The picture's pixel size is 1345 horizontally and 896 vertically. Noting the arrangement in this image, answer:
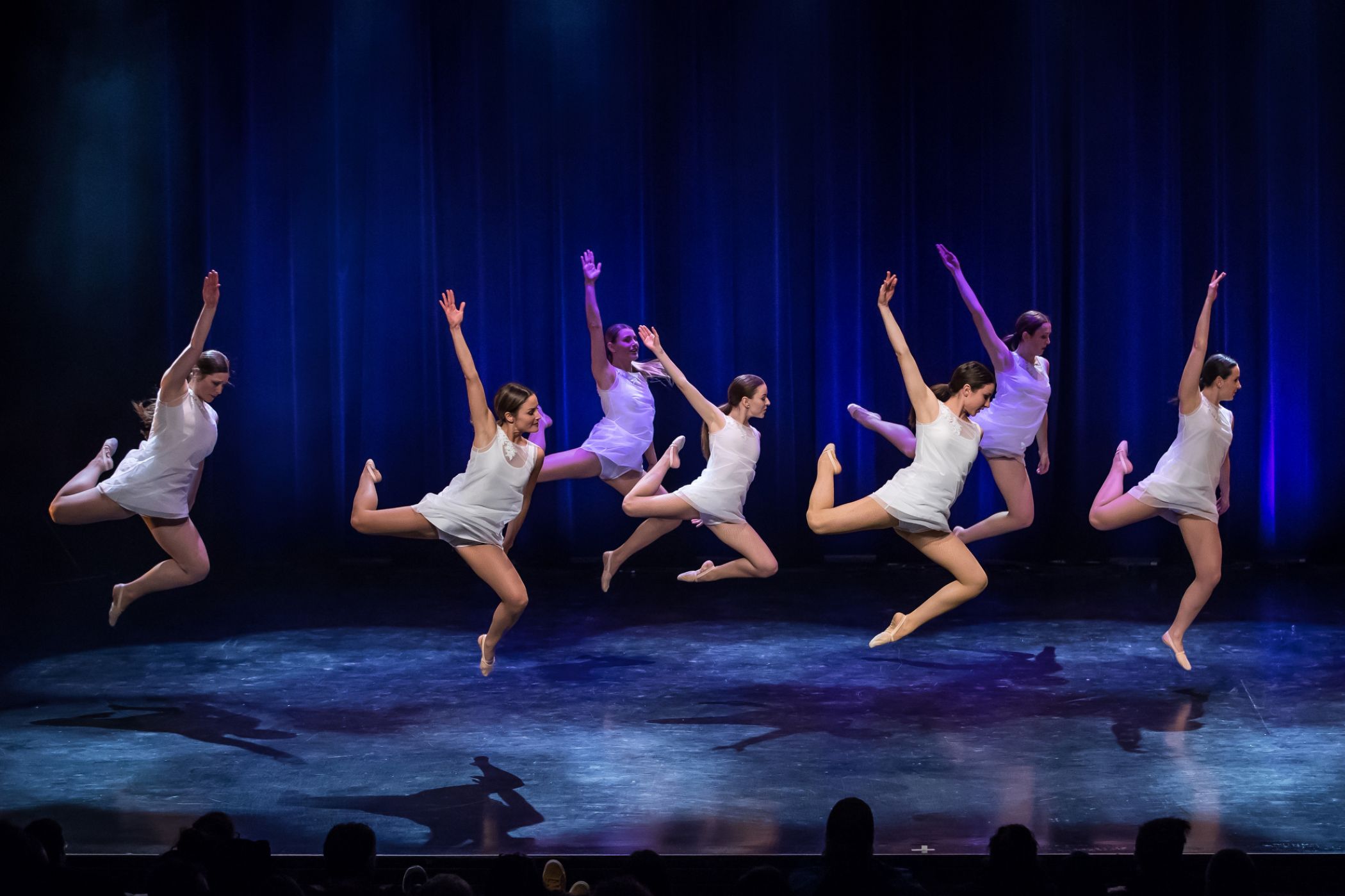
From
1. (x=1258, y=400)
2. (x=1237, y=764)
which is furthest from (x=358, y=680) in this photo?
(x=1258, y=400)

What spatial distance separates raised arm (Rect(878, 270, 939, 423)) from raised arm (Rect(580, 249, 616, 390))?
1.73 meters

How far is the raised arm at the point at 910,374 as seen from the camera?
5535 millimetres

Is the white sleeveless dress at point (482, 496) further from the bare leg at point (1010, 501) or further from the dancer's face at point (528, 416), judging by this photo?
the bare leg at point (1010, 501)

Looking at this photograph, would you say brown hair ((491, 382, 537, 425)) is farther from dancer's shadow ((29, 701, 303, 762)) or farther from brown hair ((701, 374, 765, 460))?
dancer's shadow ((29, 701, 303, 762))

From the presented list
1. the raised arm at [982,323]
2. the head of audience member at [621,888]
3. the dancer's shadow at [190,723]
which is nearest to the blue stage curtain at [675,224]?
the raised arm at [982,323]

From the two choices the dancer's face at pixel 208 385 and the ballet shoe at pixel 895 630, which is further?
the dancer's face at pixel 208 385

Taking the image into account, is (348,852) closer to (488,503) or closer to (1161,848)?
(1161,848)

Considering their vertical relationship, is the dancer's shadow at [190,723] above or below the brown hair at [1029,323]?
below

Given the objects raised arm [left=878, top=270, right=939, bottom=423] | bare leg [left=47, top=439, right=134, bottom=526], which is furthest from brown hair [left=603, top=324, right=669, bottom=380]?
bare leg [left=47, top=439, right=134, bottom=526]

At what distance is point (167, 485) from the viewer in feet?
20.0

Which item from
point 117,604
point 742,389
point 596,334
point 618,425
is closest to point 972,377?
point 742,389

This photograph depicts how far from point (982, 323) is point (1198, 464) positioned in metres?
1.31

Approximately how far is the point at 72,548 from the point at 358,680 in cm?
390

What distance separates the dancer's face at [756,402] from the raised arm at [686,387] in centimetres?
14
